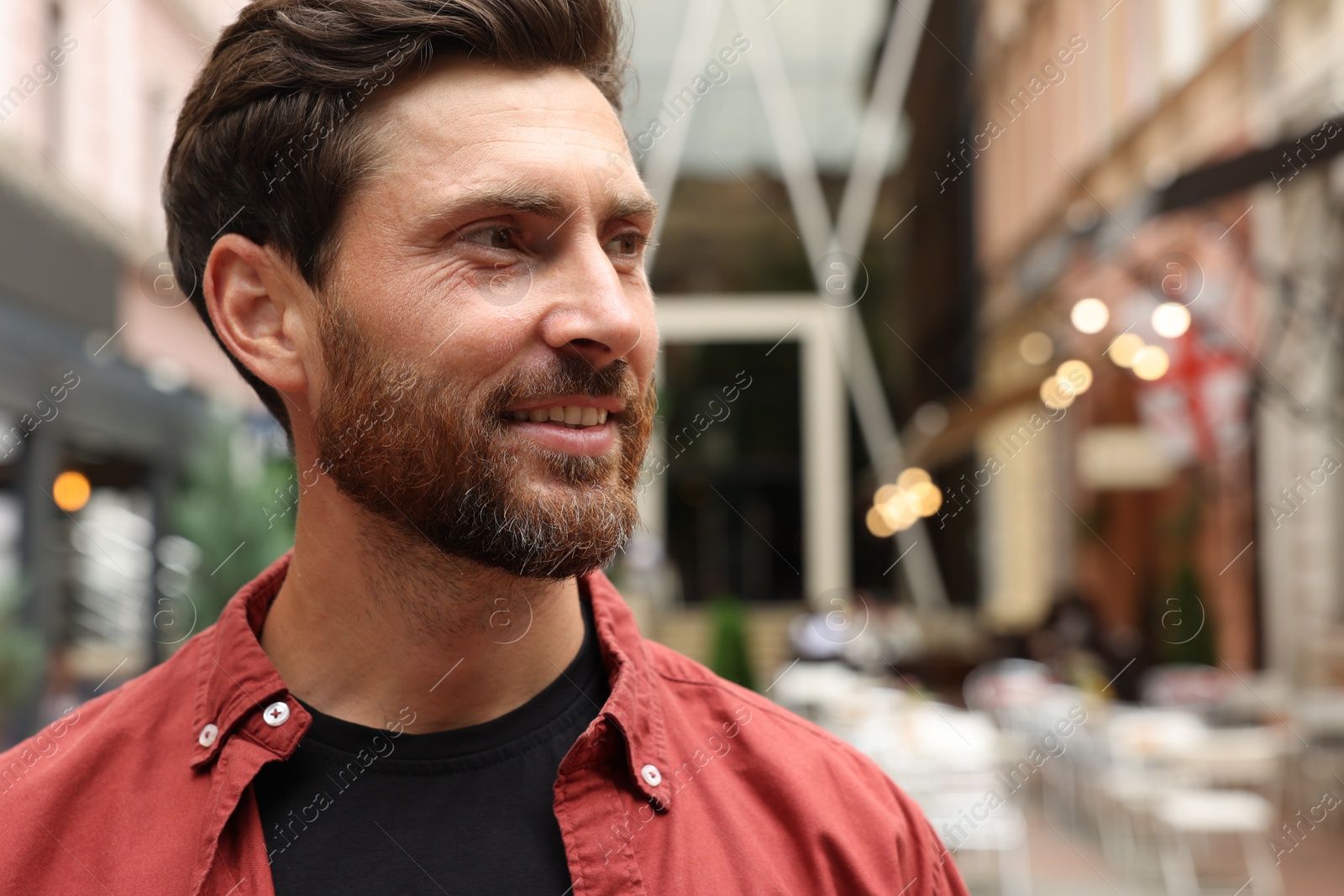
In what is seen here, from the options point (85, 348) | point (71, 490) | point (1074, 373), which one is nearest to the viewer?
point (71, 490)

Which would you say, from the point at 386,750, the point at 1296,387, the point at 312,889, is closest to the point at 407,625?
the point at 386,750

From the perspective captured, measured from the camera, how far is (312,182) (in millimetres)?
1628

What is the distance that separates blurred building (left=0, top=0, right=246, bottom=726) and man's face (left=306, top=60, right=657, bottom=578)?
20.8 ft

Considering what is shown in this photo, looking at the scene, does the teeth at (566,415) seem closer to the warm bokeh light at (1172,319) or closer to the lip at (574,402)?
the lip at (574,402)

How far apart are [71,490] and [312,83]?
8433mm

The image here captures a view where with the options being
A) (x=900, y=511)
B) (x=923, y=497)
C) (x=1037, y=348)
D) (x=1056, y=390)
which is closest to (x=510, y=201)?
(x=1056, y=390)

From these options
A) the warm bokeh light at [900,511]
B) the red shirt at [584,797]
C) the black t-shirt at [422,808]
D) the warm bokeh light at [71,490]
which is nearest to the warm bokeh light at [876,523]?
the warm bokeh light at [900,511]

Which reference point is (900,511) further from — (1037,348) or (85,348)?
(85,348)

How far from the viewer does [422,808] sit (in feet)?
4.83

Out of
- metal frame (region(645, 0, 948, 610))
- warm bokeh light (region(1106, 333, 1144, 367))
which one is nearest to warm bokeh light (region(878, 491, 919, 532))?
metal frame (region(645, 0, 948, 610))

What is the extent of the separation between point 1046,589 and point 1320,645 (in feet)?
36.5

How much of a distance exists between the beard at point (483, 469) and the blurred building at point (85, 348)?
6322 millimetres

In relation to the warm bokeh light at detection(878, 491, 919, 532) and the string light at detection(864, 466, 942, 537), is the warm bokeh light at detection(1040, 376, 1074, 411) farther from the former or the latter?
the warm bokeh light at detection(878, 491, 919, 532)

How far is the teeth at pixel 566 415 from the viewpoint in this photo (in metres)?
1.50
